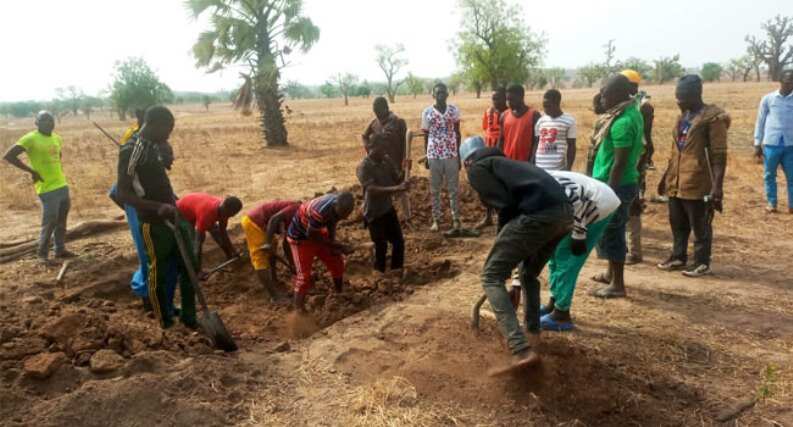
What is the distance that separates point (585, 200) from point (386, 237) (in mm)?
2273

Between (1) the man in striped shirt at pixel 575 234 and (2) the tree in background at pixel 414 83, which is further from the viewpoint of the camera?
(2) the tree in background at pixel 414 83

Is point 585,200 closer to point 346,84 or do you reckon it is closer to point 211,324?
point 211,324

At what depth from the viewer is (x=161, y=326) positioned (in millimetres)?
4355

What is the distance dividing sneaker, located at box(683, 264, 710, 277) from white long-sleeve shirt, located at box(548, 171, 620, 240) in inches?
80.3

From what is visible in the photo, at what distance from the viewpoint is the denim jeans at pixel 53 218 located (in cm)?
594

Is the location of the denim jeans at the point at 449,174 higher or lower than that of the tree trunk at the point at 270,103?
lower

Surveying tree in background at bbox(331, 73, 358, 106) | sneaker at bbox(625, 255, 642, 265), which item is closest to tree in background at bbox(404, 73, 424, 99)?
tree in background at bbox(331, 73, 358, 106)

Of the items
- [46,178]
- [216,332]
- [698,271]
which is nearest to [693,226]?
[698,271]

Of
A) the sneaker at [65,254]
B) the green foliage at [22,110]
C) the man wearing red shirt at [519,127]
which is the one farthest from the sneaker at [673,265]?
the green foliage at [22,110]

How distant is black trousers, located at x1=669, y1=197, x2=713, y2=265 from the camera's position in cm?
507

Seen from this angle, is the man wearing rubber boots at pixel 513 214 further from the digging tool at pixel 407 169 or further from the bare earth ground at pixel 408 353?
the digging tool at pixel 407 169

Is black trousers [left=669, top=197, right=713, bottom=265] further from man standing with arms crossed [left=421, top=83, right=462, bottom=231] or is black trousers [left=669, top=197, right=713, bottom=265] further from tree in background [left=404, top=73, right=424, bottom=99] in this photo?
tree in background [left=404, top=73, right=424, bottom=99]

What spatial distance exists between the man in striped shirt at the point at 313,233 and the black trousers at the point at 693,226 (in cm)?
303

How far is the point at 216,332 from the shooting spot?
12.9 feet
